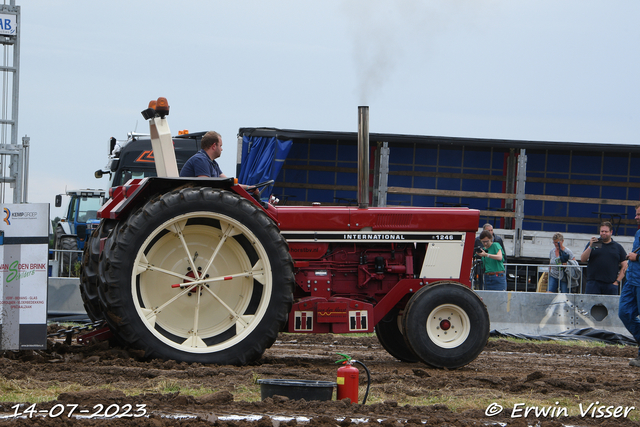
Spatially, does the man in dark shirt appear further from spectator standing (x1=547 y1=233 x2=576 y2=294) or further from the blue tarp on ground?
spectator standing (x1=547 y1=233 x2=576 y2=294)

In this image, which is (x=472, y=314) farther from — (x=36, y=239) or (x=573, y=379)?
(x=36, y=239)

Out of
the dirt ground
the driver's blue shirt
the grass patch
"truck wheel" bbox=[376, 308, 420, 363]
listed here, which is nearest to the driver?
the driver's blue shirt

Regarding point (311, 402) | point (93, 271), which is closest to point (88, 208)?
point (93, 271)

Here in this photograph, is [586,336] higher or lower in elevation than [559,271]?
lower

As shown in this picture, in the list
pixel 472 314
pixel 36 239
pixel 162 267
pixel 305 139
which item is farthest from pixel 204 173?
pixel 305 139

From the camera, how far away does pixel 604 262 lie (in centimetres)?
1018

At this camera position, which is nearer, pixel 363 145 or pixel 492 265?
pixel 363 145

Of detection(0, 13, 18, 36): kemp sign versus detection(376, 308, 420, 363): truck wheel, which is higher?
detection(0, 13, 18, 36): kemp sign

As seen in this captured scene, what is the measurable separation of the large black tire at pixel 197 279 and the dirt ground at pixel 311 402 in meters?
0.22

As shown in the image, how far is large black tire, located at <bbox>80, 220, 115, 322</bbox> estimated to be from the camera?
6.06 meters

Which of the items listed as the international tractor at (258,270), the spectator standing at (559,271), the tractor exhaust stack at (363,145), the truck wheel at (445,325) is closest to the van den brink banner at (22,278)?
the international tractor at (258,270)

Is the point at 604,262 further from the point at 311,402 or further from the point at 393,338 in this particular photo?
the point at 311,402

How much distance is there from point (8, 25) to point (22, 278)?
10.1m

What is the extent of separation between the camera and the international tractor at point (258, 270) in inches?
212
